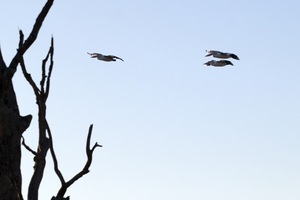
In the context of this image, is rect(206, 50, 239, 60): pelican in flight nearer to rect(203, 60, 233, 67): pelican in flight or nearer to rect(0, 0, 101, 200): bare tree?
rect(203, 60, 233, 67): pelican in flight

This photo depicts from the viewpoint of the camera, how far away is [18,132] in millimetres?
11703

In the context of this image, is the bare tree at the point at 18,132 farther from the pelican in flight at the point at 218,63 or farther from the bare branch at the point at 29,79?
the pelican in flight at the point at 218,63

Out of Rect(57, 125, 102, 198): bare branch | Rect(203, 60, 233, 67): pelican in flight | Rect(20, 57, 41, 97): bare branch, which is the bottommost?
Rect(57, 125, 102, 198): bare branch

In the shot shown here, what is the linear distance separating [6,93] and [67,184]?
2.21 meters

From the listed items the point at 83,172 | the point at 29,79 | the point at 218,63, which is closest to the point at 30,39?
the point at 29,79

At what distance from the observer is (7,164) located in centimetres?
1134

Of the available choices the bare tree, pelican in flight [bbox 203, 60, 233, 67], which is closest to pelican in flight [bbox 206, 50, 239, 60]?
pelican in flight [bbox 203, 60, 233, 67]

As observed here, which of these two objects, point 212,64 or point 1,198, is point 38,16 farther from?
point 212,64

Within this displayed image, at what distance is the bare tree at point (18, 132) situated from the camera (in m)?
11.3

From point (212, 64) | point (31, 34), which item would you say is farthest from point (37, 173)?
point (212, 64)

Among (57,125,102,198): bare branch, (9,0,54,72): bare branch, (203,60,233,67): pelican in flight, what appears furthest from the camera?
(203,60,233,67): pelican in flight

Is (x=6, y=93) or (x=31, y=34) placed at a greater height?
(x=31, y=34)

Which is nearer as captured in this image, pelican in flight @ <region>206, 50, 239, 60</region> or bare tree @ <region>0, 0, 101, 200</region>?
bare tree @ <region>0, 0, 101, 200</region>

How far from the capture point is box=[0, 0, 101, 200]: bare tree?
11273 mm
